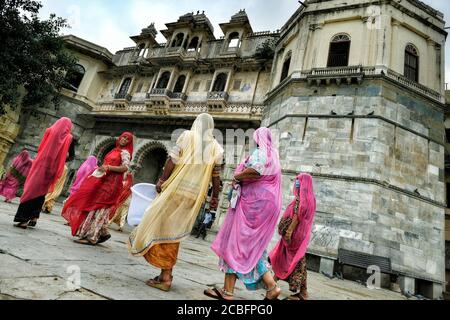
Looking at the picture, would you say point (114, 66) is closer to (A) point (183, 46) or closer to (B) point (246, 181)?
(A) point (183, 46)

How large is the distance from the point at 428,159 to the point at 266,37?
9747 millimetres

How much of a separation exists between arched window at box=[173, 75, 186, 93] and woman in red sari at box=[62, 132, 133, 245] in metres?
12.6

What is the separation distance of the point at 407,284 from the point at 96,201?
8.26 meters

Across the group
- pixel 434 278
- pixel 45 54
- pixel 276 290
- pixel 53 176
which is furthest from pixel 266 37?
pixel 276 290

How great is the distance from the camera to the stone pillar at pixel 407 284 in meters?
7.47

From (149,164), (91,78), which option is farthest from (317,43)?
(91,78)

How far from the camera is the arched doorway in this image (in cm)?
1483

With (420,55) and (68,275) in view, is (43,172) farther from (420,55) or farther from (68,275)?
(420,55)

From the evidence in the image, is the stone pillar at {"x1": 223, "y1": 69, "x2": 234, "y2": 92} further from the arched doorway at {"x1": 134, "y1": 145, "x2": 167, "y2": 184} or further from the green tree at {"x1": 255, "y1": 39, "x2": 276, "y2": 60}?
the arched doorway at {"x1": 134, "y1": 145, "x2": 167, "y2": 184}

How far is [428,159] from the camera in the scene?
9391mm

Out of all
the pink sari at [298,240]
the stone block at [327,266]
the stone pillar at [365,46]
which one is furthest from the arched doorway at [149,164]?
the pink sari at [298,240]

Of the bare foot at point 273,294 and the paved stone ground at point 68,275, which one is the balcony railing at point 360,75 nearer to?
the paved stone ground at point 68,275
